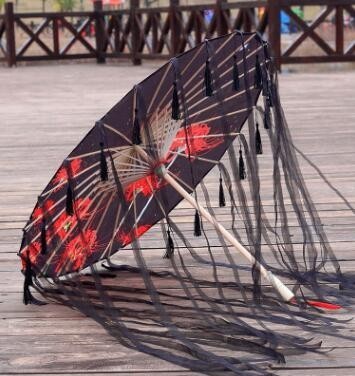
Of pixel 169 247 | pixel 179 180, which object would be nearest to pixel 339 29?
pixel 169 247

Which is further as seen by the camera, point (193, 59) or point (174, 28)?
point (174, 28)

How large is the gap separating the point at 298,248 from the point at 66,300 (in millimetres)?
1149

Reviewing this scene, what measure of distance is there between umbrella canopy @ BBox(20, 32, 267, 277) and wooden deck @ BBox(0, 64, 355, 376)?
0.24 meters

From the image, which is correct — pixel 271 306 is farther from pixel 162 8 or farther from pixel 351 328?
pixel 162 8

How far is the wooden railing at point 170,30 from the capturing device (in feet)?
55.9

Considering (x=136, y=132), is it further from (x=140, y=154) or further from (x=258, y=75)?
(x=258, y=75)

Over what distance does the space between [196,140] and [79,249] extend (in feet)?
1.88

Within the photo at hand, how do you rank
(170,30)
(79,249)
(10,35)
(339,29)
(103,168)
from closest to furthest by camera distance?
(103,168)
(79,249)
(339,29)
(170,30)
(10,35)

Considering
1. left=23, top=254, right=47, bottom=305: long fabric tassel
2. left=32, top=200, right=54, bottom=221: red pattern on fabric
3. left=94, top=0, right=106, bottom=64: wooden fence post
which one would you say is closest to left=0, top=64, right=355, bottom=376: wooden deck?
left=23, top=254, right=47, bottom=305: long fabric tassel

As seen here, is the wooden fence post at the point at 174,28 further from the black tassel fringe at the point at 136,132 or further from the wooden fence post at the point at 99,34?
A: the black tassel fringe at the point at 136,132

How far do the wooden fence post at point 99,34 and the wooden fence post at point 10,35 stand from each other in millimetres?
1603

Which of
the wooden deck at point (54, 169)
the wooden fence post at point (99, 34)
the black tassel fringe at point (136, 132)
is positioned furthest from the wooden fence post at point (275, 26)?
the black tassel fringe at point (136, 132)

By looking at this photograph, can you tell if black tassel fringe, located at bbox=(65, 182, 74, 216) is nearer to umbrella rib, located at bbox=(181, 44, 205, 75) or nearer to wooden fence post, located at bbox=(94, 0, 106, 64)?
umbrella rib, located at bbox=(181, 44, 205, 75)

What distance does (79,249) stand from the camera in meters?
3.81
